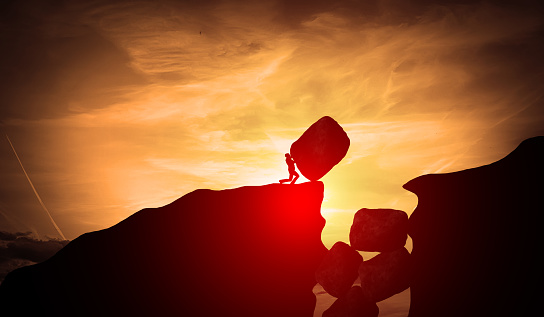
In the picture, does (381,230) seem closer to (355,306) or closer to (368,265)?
(368,265)

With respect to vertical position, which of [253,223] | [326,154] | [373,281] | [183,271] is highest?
[326,154]

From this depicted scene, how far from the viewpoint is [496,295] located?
1247 cm

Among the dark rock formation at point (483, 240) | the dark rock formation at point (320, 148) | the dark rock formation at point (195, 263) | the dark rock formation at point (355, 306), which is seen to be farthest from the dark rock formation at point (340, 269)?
the dark rock formation at point (320, 148)

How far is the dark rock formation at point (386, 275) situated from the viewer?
13.9 m

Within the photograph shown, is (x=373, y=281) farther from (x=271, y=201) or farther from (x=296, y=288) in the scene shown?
(x=271, y=201)

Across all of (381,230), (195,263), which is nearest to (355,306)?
(381,230)

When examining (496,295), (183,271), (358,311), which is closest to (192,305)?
(183,271)

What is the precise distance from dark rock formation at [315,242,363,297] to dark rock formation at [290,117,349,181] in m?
2.85

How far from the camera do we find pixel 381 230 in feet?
46.4

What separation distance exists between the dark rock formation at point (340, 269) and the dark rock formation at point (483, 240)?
80.9 inches

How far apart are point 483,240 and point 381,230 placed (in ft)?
9.99

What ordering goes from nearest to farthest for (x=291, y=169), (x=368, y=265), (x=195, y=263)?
(x=368, y=265) → (x=195, y=263) → (x=291, y=169)

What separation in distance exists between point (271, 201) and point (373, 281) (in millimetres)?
4633

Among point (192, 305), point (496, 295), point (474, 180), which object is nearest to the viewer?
point (496, 295)
